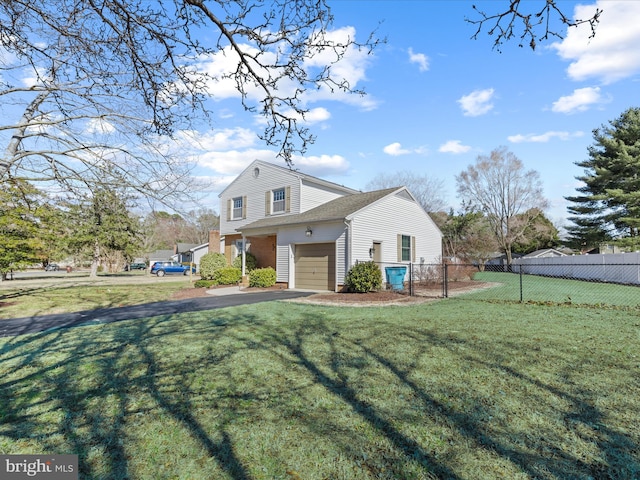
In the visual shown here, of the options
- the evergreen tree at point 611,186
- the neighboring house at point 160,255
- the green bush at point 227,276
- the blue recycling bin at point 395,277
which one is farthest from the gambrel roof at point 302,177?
the neighboring house at point 160,255

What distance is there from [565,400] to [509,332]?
2.98 m

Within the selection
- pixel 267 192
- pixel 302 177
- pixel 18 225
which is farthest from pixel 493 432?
pixel 267 192

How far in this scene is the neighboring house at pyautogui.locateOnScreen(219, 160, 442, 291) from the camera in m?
14.3

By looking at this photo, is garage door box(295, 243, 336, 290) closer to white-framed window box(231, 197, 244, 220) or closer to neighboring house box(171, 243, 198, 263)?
white-framed window box(231, 197, 244, 220)

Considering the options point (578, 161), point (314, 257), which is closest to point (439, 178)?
point (578, 161)

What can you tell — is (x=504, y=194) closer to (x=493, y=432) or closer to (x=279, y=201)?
(x=279, y=201)

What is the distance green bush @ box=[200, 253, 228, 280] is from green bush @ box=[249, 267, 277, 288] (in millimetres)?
3671

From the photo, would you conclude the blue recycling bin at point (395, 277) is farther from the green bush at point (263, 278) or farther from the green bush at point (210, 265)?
the green bush at point (210, 265)

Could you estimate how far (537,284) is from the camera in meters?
16.5

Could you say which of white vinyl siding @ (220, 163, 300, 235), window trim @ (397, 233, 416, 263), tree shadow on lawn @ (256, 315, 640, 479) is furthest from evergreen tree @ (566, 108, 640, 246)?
tree shadow on lawn @ (256, 315, 640, 479)

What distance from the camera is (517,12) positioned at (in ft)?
9.53

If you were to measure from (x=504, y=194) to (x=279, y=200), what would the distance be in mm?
23647

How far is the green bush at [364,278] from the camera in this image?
12.7 metres

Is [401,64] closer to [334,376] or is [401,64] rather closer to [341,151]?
[341,151]
